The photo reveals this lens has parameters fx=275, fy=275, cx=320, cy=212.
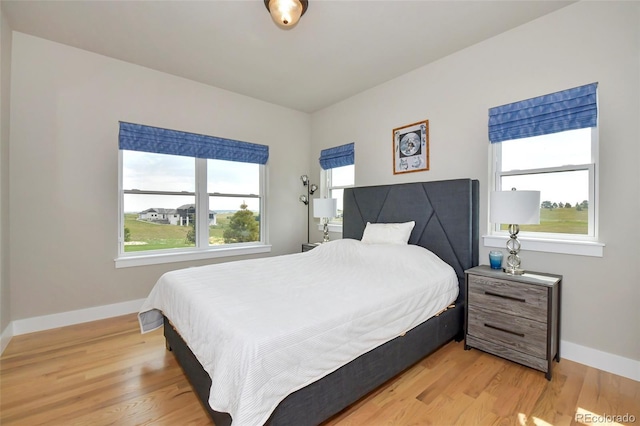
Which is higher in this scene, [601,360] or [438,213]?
[438,213]

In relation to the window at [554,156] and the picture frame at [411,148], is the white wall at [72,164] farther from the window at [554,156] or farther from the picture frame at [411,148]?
the window at [554,156]

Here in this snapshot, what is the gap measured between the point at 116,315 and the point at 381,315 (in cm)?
300

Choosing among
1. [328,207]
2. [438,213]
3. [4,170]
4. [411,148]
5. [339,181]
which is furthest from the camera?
[339,181]

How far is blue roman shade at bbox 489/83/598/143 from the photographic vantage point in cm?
207

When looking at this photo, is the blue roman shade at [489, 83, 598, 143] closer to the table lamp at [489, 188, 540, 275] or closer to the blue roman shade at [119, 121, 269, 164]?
the table lamp at [489, 188, 540, 275]

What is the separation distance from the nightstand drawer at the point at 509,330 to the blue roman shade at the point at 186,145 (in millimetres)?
3267

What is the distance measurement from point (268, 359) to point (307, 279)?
1.00 meters

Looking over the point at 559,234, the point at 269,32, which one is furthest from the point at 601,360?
the point at 269,32

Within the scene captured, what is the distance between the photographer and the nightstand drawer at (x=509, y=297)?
1956mm

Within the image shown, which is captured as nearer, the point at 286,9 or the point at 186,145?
the point at 286,9

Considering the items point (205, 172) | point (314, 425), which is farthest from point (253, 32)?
point (314, 425)

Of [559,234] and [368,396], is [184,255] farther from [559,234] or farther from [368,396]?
[559,234]

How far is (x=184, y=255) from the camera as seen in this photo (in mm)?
3484

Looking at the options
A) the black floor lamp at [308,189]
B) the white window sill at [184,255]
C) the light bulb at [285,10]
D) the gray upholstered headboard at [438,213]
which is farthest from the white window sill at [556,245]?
the white window sill at [184,255]
